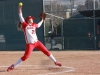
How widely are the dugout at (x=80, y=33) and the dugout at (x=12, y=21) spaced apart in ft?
5.73

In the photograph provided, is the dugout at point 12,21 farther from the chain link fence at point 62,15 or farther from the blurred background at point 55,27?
the chain link fence at point 62,15

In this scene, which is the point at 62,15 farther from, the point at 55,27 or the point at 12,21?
the point at 12,21

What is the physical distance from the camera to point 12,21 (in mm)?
23625

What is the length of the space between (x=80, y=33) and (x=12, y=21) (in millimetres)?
4636

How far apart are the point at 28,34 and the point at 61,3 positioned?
42.7 ft

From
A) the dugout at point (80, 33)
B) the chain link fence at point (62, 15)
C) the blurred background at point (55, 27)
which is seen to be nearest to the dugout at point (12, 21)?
the blurred background at point (55, 27)

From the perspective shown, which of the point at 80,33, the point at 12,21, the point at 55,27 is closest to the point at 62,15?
the point at 55,27

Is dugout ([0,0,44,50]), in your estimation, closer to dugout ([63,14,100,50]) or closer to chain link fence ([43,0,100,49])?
chain link fence ([43,0,100,49])

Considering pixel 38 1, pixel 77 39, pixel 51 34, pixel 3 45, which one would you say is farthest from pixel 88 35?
pixel 3 45

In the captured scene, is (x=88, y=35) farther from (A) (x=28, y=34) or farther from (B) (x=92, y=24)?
(A) (x=28, y=34)

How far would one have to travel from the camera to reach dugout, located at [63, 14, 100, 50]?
23.4 metres

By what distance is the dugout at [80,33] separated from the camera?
23359 millimetres

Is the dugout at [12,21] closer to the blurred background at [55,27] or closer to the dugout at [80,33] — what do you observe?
the blurred background at [55,27]

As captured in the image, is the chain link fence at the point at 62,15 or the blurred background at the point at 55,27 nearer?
the blurred background at the point at 55,27
